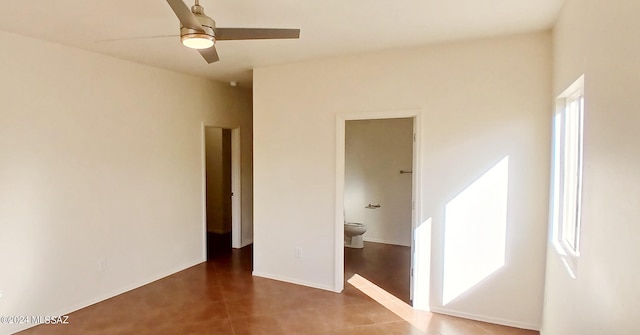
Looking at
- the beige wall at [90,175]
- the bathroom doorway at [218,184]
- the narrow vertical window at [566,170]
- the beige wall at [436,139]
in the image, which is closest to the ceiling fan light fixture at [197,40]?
the beige wall at [436,139]

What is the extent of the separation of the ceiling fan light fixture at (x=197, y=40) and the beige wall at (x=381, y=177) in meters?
4.34

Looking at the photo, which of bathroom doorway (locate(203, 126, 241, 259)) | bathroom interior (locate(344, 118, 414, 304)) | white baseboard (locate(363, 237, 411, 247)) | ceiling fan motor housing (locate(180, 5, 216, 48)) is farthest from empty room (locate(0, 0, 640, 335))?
bathroom doorway (locate(203, 126, 241, 259))

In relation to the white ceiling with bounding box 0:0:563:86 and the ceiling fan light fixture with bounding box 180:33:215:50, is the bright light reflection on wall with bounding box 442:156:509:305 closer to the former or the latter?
the white ceiling with bounding box 0:0:563:86

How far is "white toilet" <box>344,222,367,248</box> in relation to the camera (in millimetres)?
5617

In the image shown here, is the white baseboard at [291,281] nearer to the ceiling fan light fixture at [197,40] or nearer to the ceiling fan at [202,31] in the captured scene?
the ceiling fan at [202,31]

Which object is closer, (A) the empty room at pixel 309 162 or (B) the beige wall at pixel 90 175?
(A) the empty room at pixel 309 162

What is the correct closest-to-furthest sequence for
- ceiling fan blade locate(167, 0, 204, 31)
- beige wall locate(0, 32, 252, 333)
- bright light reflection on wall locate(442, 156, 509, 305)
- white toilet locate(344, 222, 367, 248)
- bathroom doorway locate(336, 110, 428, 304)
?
ceiling fan blade locate(167, 0, 204, 31) → beige wall locate(0, 32, 252, 333) → bright light reflection on wall locate(442, 156, 509, 305) → white toilet locate(344, 222, 367, 248) → bathroom doorway locate(336, 110, 428, 304)

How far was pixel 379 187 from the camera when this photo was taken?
20.1ft

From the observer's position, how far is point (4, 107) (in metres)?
2.93

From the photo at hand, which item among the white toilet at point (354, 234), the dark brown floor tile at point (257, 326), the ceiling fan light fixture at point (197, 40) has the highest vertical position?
the ceiling fan light fixture at point (197, 40)

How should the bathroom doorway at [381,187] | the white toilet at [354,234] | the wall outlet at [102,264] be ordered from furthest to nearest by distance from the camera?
the bathroom doorway at [381,187] → the white toilet at [354,234] → the wall outlet at [102,264]

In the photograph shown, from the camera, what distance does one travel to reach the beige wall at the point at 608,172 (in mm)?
1204

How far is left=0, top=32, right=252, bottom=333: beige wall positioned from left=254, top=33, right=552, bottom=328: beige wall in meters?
1.25

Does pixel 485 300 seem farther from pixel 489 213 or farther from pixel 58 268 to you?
pixel 58 268
